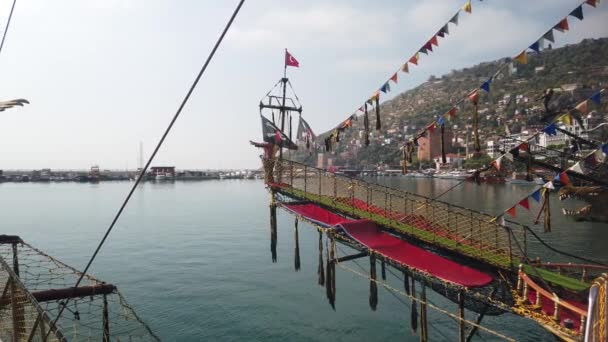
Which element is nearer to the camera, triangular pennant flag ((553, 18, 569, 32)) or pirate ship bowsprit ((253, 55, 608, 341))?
pirate ship bowsprit ((253, 55, 608, 341))

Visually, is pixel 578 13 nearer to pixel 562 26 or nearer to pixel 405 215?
pixel 562 26

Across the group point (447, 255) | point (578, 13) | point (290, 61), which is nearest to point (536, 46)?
point (578, 13)

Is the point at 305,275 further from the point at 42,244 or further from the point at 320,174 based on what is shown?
the point at 42,244

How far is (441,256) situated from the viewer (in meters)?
13.7

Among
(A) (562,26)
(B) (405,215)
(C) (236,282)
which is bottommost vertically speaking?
(C) (236,282)

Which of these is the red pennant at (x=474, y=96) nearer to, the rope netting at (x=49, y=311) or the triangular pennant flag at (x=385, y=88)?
the triangular pennant flag at (x=385, y=88)

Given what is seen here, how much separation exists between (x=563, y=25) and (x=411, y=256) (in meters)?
8.93

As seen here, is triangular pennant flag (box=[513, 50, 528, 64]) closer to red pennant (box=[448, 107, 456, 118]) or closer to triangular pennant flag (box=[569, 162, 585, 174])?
red pennant (box=[448, 107, 456, 118])

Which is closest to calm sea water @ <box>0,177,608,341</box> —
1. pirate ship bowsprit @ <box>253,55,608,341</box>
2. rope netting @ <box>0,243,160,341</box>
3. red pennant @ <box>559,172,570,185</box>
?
rope netting @ <box>0,243,160,341</box>

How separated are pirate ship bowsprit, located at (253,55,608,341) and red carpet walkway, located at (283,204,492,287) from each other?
34 mm

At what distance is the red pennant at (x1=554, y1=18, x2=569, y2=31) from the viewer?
11756mm

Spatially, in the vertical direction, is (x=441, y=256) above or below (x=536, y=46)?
below

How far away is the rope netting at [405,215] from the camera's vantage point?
518 inches

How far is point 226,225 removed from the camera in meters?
50.0
